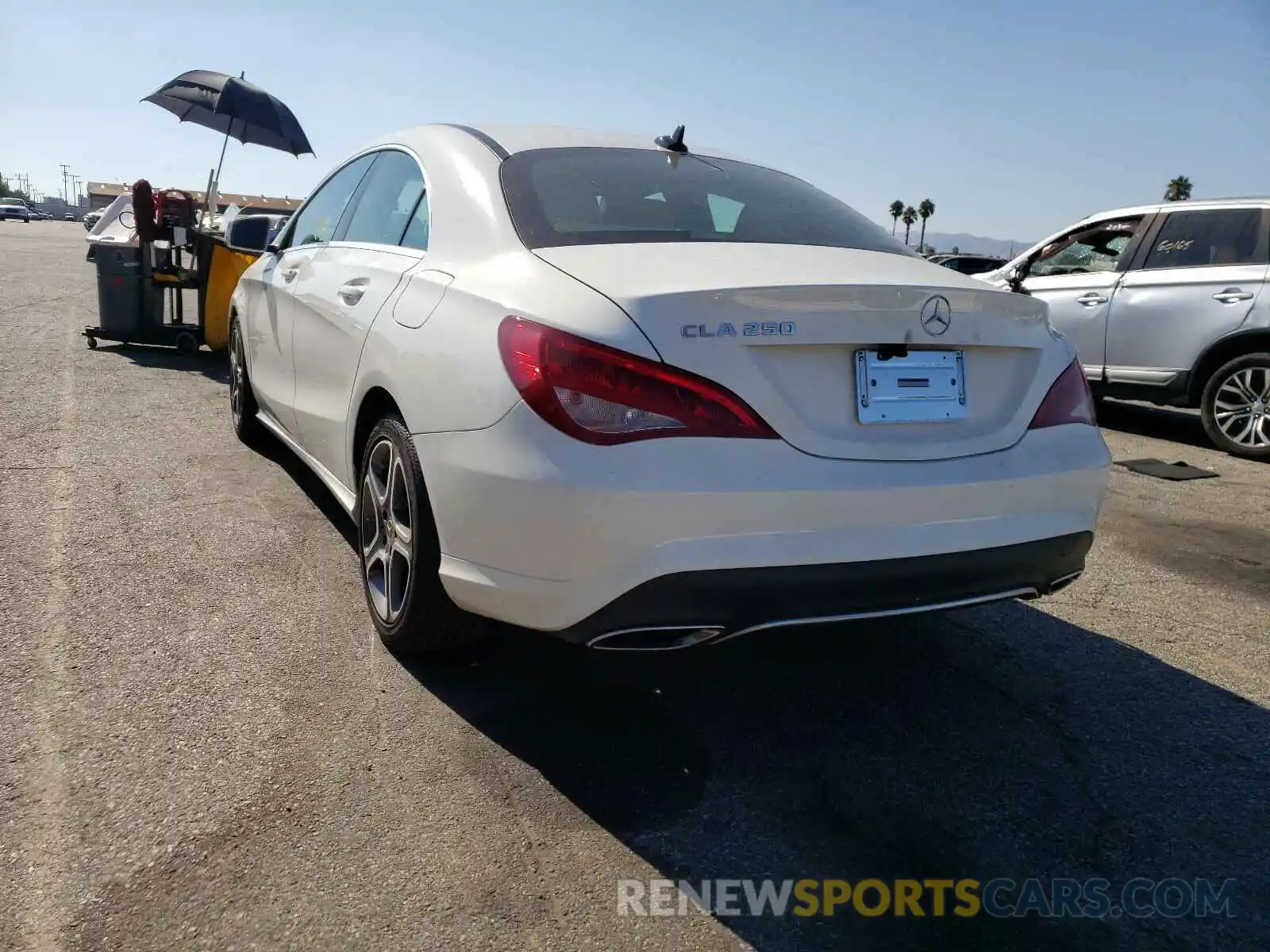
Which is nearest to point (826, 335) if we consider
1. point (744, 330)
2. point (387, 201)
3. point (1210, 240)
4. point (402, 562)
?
point (744, 330)

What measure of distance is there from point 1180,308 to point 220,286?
7.40 m

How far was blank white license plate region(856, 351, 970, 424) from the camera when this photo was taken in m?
2.47

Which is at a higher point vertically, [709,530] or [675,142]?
[675,142]

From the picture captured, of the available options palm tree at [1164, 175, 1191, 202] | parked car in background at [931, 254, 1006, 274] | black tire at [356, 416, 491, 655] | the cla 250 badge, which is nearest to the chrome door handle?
black tire at [356, 416, 491, 655]

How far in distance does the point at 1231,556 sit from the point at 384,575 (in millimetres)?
3764

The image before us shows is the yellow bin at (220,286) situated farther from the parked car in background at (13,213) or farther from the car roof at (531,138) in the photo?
the parked car in background at (13,213)

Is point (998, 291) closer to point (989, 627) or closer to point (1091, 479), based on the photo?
point (1091, 479)

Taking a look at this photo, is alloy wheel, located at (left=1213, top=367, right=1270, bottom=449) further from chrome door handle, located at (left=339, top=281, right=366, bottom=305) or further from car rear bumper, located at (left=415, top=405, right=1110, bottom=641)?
chrome door handle, located at (left=339, top=281, right=366, bottom=305)

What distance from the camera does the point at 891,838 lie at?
2332 millimetres

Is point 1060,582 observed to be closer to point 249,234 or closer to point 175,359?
point 249,234

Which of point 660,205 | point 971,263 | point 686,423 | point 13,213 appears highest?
point 660,205

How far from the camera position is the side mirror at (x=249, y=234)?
5293mm

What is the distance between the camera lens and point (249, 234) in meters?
5.34

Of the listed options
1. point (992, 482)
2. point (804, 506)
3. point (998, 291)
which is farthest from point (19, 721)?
point (998, 291)
